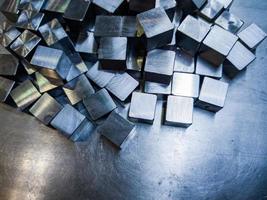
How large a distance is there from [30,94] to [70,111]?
0.60 feet

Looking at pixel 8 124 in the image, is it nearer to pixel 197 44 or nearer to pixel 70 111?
pixel 70 111

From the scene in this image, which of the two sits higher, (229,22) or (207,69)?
(229,22)

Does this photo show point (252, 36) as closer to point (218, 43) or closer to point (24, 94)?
point (218, 43)

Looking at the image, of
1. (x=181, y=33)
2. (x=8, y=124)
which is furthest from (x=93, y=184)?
(x=181, y=33)

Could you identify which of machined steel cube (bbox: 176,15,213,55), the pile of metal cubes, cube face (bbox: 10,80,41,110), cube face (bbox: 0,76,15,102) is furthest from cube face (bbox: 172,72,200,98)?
cube face (bbox: 0,76,15,102)

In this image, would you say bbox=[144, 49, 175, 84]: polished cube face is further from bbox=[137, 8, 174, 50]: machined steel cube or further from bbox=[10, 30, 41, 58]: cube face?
bbox=[10, 30, 41, 58]: cube face

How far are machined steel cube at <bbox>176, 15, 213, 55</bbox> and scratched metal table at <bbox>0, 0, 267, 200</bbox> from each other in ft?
0.83

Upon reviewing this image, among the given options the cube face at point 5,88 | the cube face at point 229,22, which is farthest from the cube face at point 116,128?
the cube face at point 229,22

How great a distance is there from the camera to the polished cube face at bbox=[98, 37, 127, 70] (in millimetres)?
1026

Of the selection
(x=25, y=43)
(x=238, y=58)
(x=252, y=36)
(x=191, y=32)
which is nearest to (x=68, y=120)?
(x=25, y=43)

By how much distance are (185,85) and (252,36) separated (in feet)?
1.13

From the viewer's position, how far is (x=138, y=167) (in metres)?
1.04

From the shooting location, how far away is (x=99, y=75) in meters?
1.09

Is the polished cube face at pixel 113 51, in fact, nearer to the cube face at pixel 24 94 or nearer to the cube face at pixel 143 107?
the cube face at pixel 143 107
